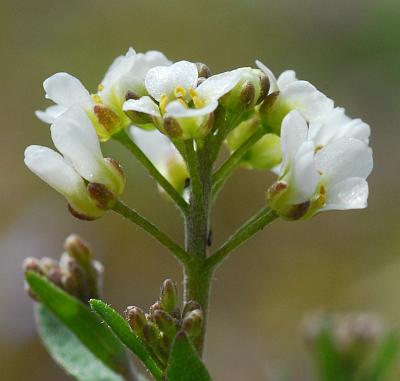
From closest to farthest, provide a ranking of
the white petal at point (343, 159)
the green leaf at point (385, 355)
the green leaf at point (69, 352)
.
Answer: the white petal at point (343, 159) → the green leaf at point (69, 352) → the green leaf at point (385, 355)

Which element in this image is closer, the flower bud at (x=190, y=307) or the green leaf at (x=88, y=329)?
the flower bud at (x=190, y=307)

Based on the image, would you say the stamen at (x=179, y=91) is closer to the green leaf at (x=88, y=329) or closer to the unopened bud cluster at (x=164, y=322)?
the unopened bud cluster at (x=164, y=322)

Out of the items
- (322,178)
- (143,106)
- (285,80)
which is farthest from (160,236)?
(285,80)

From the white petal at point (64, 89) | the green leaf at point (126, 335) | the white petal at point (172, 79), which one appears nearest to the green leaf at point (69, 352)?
the green leaf at point (126, 335)

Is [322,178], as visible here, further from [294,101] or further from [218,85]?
[218,85]

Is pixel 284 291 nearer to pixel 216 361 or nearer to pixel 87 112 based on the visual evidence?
pixel 216 361

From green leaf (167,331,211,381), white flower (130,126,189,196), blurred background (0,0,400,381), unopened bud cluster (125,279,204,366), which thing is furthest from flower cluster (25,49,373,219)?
blurred background (0,0,400,381)
